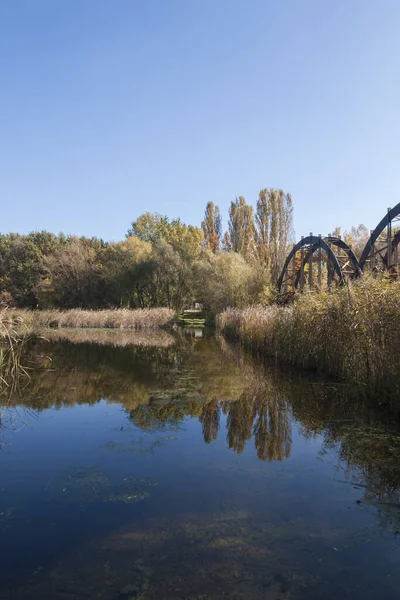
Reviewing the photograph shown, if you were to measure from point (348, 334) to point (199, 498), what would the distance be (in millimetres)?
6122

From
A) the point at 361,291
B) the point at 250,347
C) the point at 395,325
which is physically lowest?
the point at 250,347

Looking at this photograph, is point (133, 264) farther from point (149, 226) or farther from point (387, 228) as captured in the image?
point (387, 228)

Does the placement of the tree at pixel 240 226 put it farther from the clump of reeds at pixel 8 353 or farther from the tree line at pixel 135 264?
the clump of reeds at pixel 8 353

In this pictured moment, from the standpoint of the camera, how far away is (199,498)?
14.7 ft

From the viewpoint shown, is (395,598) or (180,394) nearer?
(395,598)

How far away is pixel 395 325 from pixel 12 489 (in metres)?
6.19

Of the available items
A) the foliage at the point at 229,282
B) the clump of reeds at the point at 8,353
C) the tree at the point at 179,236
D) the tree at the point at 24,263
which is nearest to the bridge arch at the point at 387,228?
the foliage at the point at 229,282

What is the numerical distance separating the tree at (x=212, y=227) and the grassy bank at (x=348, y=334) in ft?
123

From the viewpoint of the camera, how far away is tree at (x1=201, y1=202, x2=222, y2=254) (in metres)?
52.9

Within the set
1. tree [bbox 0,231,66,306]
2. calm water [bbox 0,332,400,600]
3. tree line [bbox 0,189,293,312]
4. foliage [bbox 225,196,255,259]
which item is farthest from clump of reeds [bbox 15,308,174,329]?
calm water [bbox 0,332,400,600]

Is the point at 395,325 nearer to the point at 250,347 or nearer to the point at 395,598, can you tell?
the point at 395,598

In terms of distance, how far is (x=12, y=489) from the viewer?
15.4ft

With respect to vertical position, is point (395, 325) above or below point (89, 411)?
above

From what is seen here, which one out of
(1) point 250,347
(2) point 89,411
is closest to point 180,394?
(2) point 89,411
